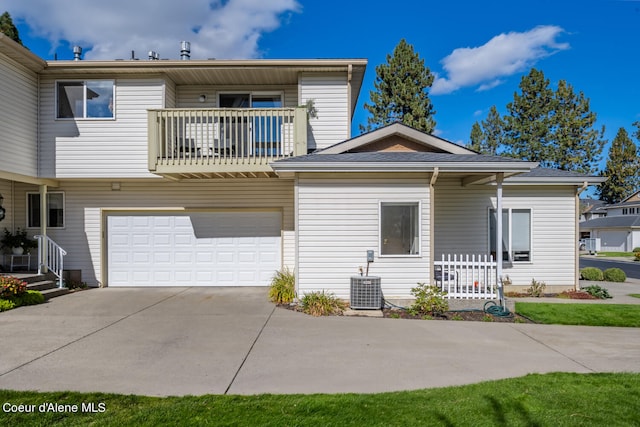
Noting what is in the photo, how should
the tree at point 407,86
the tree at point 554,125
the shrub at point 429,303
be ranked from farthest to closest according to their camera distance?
the tree at point 554,125, the tree at point 407,86, the shrub at point 429,303

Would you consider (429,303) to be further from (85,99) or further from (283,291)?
(85,99)

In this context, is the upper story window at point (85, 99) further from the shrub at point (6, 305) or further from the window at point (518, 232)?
the window at point (518, 232)

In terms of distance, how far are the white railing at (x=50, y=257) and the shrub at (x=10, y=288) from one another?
1.54 metres

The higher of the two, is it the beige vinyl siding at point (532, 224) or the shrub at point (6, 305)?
the beige vinyl siding at point (532, 224)

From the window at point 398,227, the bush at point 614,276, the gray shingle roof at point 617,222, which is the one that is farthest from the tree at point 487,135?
the window at point 398,227

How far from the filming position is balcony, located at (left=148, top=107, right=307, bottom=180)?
32.2 ft

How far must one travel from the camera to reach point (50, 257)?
10656 millimetres

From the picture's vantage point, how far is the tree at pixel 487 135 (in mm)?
41250

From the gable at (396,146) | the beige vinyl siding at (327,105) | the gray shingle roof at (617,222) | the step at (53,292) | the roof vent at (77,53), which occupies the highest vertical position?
the roof vent at (77,53)

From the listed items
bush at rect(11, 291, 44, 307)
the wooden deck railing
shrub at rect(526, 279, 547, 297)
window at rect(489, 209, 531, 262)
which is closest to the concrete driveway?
bush at rect(11, 291, 44, 307)

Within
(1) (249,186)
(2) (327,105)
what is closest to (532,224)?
(2) (327,105)

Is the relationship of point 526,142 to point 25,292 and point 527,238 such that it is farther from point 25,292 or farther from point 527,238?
point 25,292

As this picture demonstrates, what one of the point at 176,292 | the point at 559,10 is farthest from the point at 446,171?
the point at 559,10

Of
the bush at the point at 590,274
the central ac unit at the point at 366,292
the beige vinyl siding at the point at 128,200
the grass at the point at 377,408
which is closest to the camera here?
the grass at the point at 377,408
